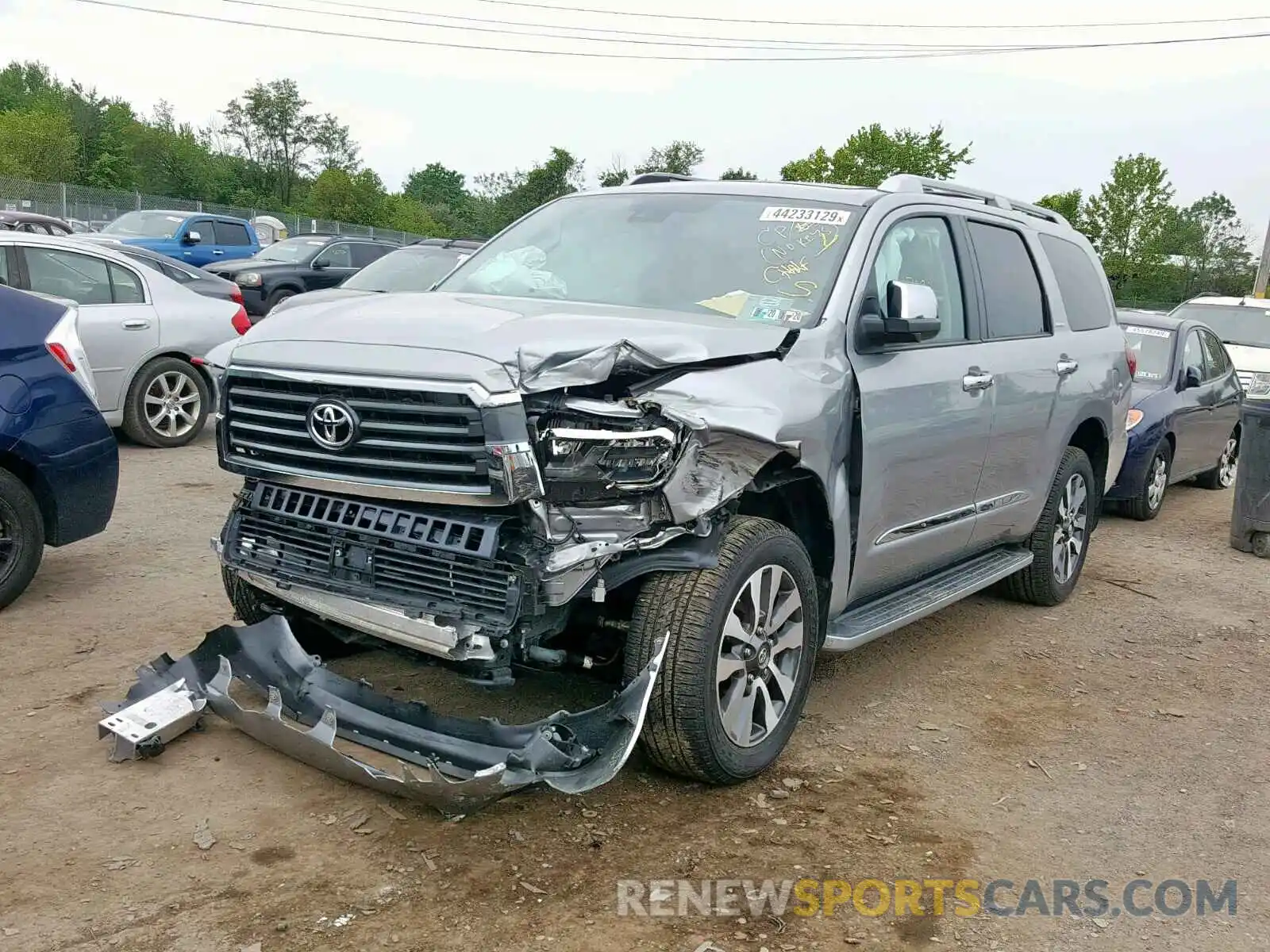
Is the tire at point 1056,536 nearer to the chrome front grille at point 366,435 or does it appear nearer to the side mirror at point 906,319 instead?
the side mirror at point 906,319

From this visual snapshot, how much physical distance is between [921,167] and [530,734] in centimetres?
6028

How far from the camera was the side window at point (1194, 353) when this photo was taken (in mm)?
10195

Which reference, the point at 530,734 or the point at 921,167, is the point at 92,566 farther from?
the point at 921,167

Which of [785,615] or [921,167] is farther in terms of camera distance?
[921,167]

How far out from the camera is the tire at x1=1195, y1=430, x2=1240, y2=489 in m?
11.5

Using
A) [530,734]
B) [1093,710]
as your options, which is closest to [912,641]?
[1093,710]

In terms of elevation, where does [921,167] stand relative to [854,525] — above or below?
above

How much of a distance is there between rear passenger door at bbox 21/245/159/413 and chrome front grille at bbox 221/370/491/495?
18.4 feet

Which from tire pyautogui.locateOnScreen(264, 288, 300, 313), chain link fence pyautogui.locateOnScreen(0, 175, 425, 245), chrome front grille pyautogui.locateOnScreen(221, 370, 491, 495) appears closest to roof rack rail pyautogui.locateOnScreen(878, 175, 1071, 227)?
chrome front grille pyautogui.locateOnScreen(221, 370, 491, 495)

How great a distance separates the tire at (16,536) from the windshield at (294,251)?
12.9 m

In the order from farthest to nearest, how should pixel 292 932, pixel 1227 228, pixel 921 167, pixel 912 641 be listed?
pixel 1227 228 < pixel 921 167 < pixel 912 641 < pixel 292 932

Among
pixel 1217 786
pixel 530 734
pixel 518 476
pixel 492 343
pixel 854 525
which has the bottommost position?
pixel 1217 786

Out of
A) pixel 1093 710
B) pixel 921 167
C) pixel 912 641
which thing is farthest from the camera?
pixel 921 167

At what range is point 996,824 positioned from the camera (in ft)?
12.6
